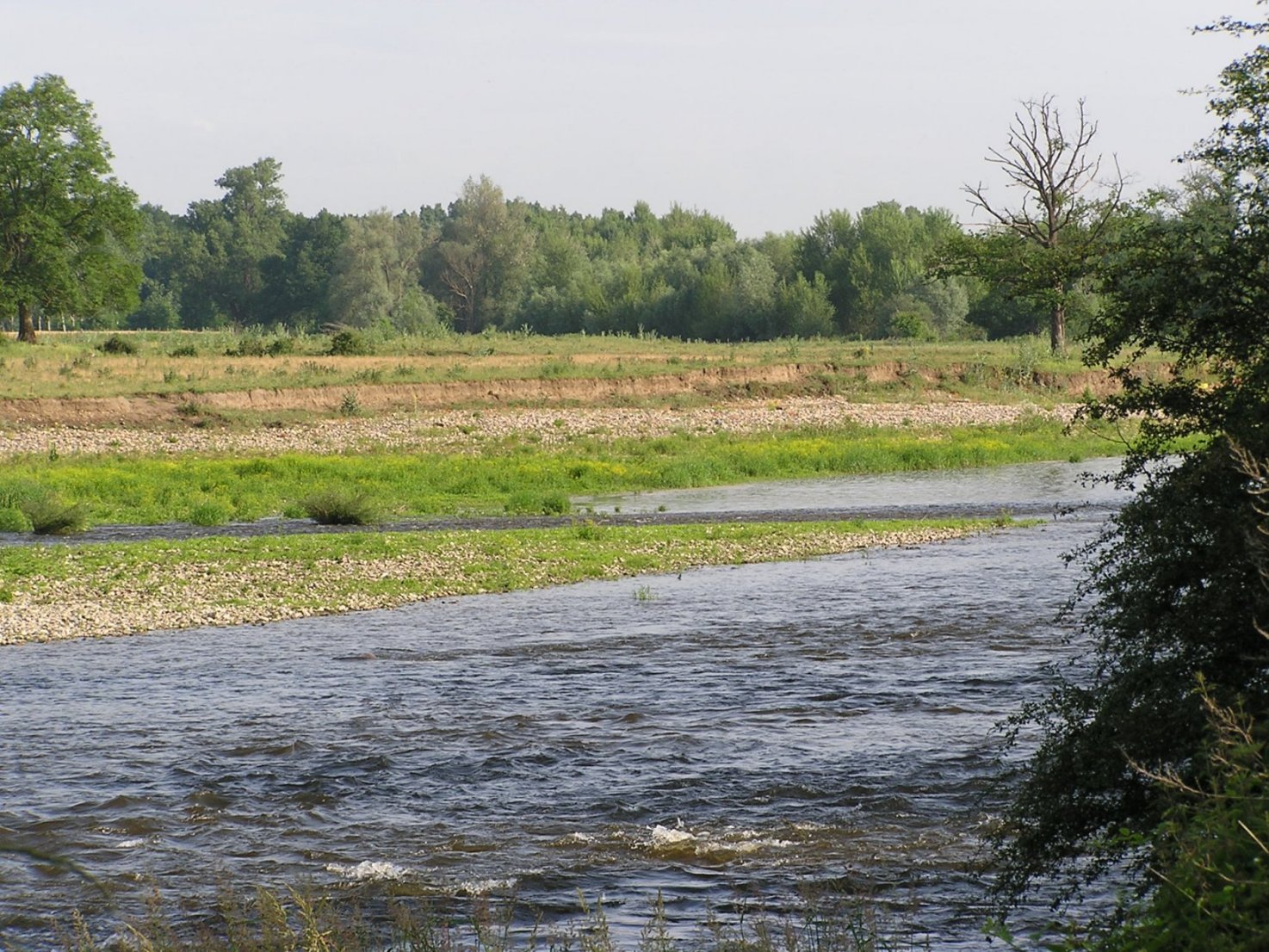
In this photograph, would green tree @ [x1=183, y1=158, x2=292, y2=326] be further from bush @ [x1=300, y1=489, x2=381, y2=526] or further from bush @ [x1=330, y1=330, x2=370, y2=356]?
bush @ [x1=300, y1=489, x2=381, y2=526]

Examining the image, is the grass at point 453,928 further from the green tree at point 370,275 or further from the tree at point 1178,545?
the green tree at point 370,275

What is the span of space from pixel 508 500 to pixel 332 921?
24115mm

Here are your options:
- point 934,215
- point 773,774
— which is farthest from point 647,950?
point 934,215

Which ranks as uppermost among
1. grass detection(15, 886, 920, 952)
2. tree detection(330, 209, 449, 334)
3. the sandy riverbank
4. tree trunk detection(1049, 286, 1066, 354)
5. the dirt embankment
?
tree detection(330, 209, 449, 334)

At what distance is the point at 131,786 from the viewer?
39.7 feet

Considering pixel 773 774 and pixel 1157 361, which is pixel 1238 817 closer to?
pixel 773 774

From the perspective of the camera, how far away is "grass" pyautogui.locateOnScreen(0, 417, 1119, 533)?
1265 inches

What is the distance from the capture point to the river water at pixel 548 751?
388 inches

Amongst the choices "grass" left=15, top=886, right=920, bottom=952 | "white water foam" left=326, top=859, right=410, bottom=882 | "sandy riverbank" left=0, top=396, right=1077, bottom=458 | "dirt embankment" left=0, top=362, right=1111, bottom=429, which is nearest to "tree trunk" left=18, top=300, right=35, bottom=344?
"dirt embankment" left=0, top=362, right=1111, bottom=429

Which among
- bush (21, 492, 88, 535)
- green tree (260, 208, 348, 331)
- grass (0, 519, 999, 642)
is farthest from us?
green tree (260, 208, 348, 331)

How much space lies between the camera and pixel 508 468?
124 ft

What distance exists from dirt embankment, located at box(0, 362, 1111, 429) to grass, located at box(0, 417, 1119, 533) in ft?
20.8

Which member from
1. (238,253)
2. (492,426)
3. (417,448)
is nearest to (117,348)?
(492,426)

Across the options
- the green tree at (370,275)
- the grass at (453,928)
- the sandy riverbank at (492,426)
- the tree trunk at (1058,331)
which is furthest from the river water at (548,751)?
the green tree at (370,275)
